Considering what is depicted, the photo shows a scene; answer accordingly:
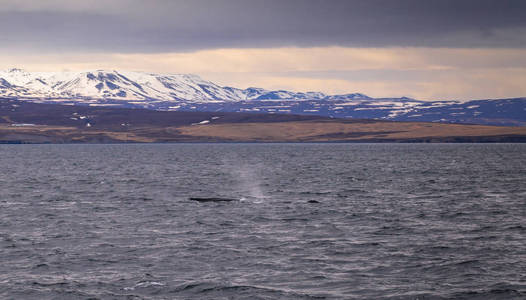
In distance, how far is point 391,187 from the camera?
9462cm

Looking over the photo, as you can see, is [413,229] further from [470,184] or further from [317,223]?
[470,184]

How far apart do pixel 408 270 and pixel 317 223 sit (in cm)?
1864

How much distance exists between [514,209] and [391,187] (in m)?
29.8

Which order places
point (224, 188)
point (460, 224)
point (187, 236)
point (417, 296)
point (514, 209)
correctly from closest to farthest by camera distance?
1. point (417, 296)
2. point (187, 236)
3. point (460, 224)
4. point (514, 209)
5. point (224, 188)

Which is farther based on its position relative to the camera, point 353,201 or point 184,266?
point 353,201

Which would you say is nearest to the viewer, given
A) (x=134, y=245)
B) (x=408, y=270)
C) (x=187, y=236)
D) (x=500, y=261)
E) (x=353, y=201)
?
(x=408, y=270)

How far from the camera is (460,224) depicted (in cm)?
5494

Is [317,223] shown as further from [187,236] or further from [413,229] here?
[187,236]

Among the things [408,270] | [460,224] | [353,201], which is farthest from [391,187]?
[408,270]

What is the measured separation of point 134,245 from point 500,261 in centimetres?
2249

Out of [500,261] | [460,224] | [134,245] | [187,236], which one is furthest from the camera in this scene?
[460,224]

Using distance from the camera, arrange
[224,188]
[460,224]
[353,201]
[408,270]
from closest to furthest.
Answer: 1. [408,270]
2. [460,224]
3. [353,201]
4. [224,188]

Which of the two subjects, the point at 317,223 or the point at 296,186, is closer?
the point at 317,223

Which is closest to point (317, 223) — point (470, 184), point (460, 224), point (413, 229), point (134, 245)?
point (413, 229)
